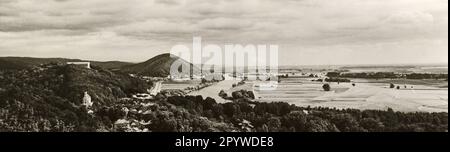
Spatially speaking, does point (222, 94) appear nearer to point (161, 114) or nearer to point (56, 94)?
point (161, 114)

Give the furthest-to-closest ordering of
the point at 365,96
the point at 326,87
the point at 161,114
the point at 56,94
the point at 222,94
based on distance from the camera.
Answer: the point at 326,87, the point at 365,96, the point at 222,94, the point at 56,94, the point at 161,114

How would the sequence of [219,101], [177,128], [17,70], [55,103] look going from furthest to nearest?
[17,70]
[219,101]
[55,103]
[177,128]

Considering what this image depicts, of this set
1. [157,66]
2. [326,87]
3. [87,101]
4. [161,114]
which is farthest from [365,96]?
[87,101]

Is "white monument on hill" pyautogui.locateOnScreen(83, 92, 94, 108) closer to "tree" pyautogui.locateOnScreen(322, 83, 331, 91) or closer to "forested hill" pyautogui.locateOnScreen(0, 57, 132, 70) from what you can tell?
"forested hill" pyautogui.locateOnScreen(0, 57, 132, 70)

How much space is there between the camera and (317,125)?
16.5 m

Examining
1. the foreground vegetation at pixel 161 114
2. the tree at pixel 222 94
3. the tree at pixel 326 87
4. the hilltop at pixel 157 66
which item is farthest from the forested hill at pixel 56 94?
the tree at pixel 326 87

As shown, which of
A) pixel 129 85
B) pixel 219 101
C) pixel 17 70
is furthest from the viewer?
pixel 17 70

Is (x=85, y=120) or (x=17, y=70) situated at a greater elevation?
(x=17, y=70)

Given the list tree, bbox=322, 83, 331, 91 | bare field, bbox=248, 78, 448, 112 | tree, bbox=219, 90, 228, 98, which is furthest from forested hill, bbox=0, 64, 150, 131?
tree, bbox=322, 83, 331, 91

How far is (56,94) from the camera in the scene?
64.4ft

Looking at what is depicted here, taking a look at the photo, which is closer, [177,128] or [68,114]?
[177,128]
